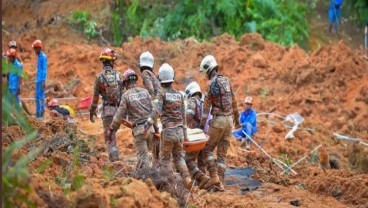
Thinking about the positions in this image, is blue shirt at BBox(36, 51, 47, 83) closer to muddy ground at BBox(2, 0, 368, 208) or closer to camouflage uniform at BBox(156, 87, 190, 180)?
muddy ground at BBox(2, 0, 368, 208)

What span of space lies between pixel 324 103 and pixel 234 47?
495cm

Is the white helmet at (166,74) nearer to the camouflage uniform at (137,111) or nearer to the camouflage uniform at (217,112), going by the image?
the camouflage uniform at (137,111)

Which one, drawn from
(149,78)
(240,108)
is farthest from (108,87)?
(240,108)

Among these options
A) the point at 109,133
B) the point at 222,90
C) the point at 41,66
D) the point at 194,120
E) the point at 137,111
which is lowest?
the point at 109,133

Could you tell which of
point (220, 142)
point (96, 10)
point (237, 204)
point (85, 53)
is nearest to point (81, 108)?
point (85, 53)

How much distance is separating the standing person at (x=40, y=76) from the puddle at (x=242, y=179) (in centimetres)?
519

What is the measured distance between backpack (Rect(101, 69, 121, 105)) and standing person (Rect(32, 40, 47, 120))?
471 cm

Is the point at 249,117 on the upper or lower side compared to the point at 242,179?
upper

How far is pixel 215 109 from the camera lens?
516 inches

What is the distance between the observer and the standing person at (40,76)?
18.0 meters

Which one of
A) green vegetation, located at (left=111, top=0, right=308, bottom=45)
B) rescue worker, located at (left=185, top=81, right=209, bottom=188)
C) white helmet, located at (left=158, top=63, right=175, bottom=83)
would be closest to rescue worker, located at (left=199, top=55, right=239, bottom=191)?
rescue worker, located at (left=185, top=81, right=209, bottom=188)

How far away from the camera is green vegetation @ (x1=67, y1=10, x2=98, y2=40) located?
108ft

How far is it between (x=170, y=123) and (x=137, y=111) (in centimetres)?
52

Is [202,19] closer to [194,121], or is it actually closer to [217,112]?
[194,121]
